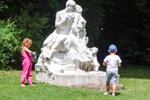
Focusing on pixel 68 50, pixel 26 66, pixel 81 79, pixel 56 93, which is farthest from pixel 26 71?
pixel 68 50

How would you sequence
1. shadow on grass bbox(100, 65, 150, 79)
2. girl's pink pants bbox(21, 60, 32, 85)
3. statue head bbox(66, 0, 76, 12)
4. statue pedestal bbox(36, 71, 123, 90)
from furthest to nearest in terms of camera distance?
shadow on grass bbox(100, 65, 150, 79), statue head bbox(66, 0, 76, 12), statue pedestal bbox(36, 71, 123, 90), girl's pink pants bbox(21, 60, 32, 85)

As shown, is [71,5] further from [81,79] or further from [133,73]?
[133,73]

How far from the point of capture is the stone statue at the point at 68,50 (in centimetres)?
1284

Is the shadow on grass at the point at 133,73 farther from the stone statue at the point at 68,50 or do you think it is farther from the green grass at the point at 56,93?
the green grass at the point at 56,93

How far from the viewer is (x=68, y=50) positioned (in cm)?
1312

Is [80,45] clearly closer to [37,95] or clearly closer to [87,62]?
[87,62]

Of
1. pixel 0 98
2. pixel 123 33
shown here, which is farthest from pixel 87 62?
pixel 123 33

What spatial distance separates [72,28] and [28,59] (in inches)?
83.5

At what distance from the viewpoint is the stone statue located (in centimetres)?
1284

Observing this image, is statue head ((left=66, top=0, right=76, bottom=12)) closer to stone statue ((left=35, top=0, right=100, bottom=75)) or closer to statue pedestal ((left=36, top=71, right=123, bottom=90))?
stone statue ((left=35, top=0, right=100, bottom=75))

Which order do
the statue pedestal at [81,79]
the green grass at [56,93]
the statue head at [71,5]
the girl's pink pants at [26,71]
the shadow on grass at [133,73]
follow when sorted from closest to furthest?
the green grass at [56,93] < the girl's pink pants at [26,71] < the statue pedestal at [81,79] < the statue head at [71,5] < the shadow on grass at [133,73]

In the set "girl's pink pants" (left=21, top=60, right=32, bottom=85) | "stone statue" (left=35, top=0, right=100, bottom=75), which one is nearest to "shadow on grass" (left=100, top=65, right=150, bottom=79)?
"stone statue" (left=35, top=0, right=100, bottom=75)

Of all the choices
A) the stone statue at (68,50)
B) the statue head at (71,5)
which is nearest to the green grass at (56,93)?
the stone statue at (68,50)

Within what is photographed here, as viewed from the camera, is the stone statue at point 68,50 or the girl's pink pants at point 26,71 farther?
the stone statue at point 68,50
